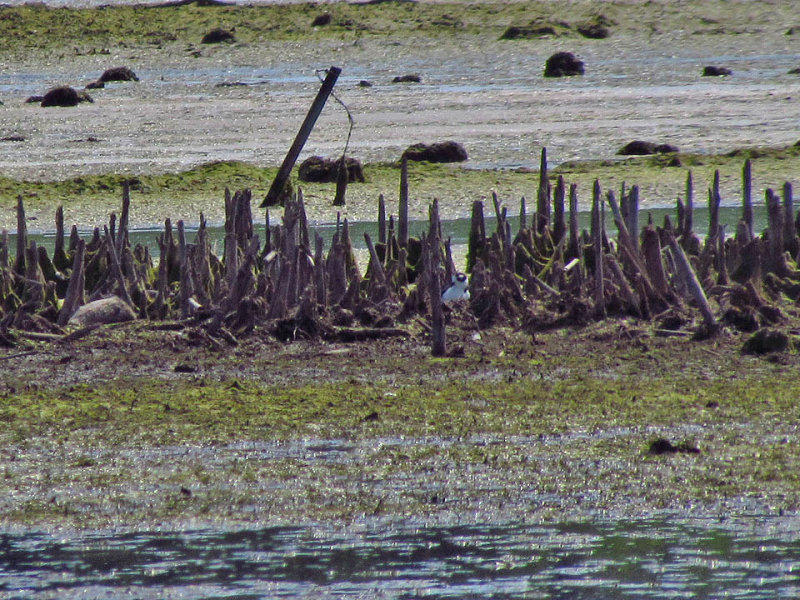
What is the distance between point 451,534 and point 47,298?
4926 millimetres

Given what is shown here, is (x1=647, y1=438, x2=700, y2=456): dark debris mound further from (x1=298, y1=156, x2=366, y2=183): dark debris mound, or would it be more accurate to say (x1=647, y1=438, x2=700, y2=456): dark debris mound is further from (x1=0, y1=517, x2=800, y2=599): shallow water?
(x1=298, y1=156, x2=366, y2=183): dark debris mound

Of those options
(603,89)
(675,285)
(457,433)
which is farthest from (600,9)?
(457,433)

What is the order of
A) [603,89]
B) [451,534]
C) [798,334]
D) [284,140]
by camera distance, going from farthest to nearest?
[603,89] < [284,140] < [798,334] < [451,534]

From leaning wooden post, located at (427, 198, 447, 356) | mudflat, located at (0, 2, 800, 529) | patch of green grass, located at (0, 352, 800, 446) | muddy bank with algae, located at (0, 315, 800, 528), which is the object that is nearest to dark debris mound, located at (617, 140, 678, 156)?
mudflat, located at (0, 2, 800, 529)

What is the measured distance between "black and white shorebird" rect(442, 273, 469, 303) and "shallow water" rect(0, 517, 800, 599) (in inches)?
151

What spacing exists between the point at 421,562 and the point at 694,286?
410cm

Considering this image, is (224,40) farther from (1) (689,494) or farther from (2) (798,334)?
(1) (689,494)

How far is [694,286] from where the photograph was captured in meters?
9.03

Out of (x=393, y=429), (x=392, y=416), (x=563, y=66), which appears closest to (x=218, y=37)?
(x=563, y=66)

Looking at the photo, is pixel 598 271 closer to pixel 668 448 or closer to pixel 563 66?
pixel 668 448

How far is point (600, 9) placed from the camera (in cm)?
4403

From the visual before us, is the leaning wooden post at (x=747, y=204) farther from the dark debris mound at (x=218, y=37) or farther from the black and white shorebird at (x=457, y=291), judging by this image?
the dark debris mound at (x=218, y=37)

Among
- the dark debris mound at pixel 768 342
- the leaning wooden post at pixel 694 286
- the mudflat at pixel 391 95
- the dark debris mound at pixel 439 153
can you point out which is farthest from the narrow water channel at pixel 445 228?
the dark debris mound at pixel 768 342

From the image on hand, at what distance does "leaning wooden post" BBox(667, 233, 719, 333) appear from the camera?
29.0ft
